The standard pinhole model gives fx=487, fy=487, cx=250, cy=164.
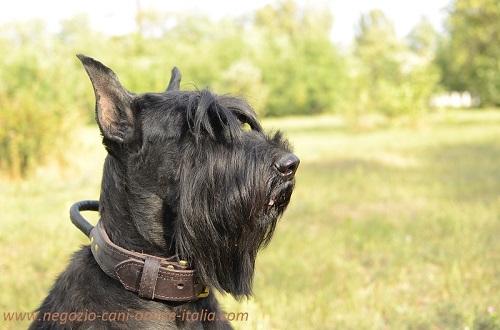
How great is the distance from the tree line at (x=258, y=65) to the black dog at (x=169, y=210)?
496 mm

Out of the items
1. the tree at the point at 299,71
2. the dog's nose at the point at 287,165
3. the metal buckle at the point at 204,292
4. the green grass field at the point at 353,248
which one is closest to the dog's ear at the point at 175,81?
the dog's nose at the point at 287,165

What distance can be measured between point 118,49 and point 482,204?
36533 millimetres

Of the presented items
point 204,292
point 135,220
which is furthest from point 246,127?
point 204,292

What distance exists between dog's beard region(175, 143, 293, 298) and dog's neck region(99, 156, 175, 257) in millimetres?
132

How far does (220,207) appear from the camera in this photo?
233cm

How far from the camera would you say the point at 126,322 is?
2221 mm

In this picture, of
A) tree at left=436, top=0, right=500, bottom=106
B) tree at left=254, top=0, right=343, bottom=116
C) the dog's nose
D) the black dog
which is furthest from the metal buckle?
tree at left=254, top=0, right=343, bottom=116

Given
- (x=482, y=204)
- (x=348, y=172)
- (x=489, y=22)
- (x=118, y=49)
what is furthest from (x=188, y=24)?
(x=482, y=204)

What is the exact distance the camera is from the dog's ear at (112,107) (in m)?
2.31

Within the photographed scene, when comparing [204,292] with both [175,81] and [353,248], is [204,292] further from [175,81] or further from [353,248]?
[353,248]

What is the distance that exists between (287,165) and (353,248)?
379cm

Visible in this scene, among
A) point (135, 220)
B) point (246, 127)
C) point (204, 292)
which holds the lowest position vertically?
point (204, 292)

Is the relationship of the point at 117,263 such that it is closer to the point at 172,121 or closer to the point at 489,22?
the point at 172,121

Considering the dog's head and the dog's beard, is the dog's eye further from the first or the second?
the dog's beard
